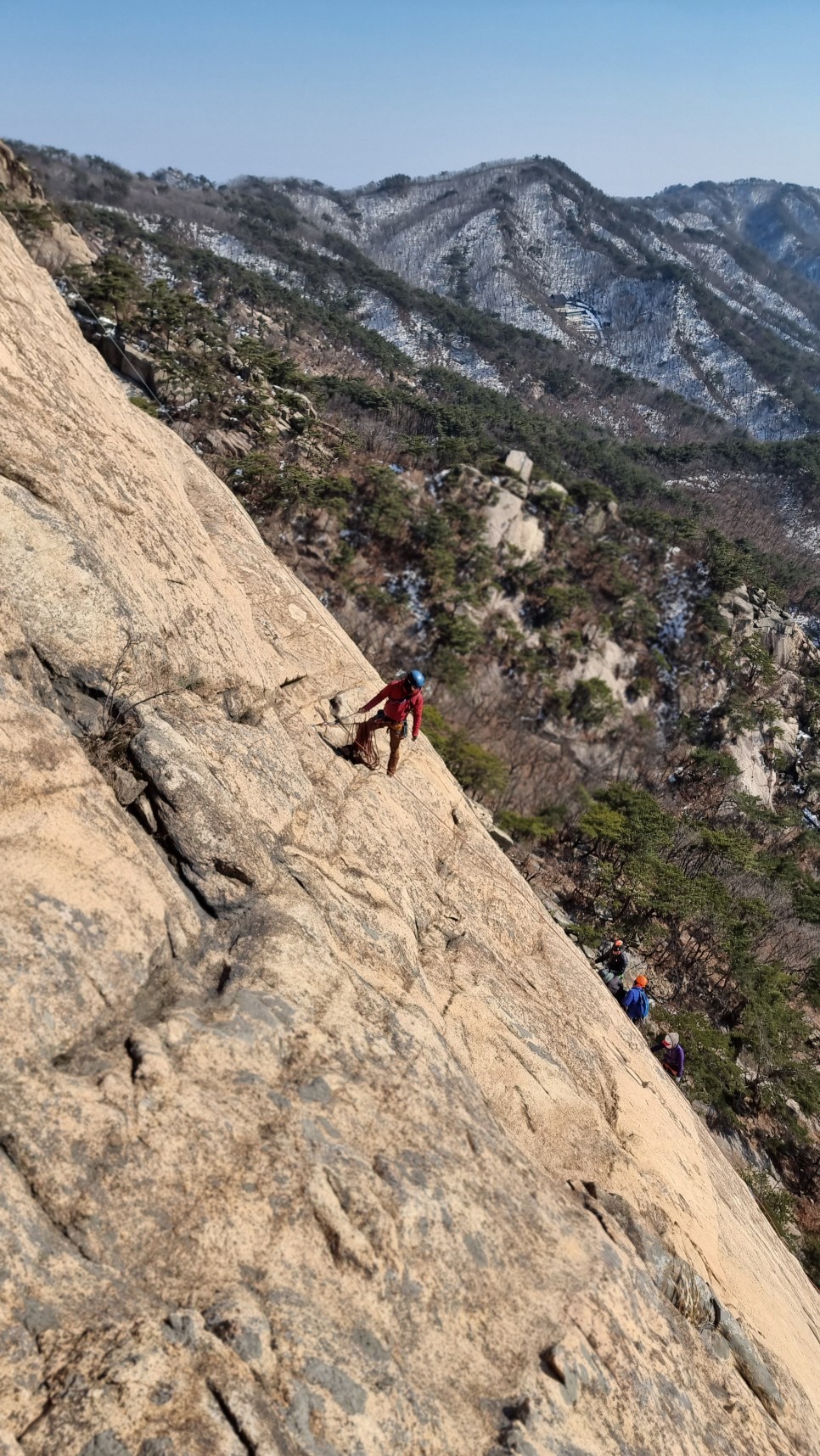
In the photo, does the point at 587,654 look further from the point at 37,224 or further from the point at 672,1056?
the point at 37,224

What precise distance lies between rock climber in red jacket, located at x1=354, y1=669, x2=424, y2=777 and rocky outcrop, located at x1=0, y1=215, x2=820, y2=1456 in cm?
29

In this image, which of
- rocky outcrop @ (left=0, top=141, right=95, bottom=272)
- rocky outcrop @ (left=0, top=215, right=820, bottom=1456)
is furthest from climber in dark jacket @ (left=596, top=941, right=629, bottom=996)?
rocky outcrop @ (left=0, top=141, right=95, bottom=272)

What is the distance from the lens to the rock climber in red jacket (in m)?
8.12

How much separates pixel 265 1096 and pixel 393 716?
4.46 meters

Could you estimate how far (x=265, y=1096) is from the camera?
4.61 meters

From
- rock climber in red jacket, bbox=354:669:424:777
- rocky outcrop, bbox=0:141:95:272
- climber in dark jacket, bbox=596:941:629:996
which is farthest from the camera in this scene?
rocky outcrop, bbox=0:141:95:272

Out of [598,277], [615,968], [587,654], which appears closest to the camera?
[615,968]

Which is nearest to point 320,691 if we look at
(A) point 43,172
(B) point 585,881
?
(B) point 585,881

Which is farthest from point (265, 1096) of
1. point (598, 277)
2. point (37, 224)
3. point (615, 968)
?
point (598, 277)

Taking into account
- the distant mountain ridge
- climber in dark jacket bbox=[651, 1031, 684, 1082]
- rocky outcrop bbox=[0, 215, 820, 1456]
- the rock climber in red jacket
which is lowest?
climber in dark jacket bbox=[651, 1031, 684, 1082]

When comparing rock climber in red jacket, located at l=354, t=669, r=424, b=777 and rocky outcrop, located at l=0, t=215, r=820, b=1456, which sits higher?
rock climber in red jacket, located at l=354, t=669, r=424, b=777

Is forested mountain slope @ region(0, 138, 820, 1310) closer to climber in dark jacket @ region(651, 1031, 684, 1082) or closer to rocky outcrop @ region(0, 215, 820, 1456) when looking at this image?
climber in dark jacket @ region(651, 1031, 684, 1082)

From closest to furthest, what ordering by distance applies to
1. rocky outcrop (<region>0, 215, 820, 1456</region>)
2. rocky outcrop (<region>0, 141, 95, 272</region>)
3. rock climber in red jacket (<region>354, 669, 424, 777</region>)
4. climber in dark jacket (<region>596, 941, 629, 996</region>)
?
1. rocky outcrop (<region>0, 215, 820, 1456</region>)
2. rock climber in red jacket (<region>354, 669, 424, 777</region>)
3. climber in dark jacket (<region>596, 941, 629, 996</region>)
4. rocky outcrop (<region>0, 141, 95, 272</region>)

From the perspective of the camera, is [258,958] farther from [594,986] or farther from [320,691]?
[594,986]
